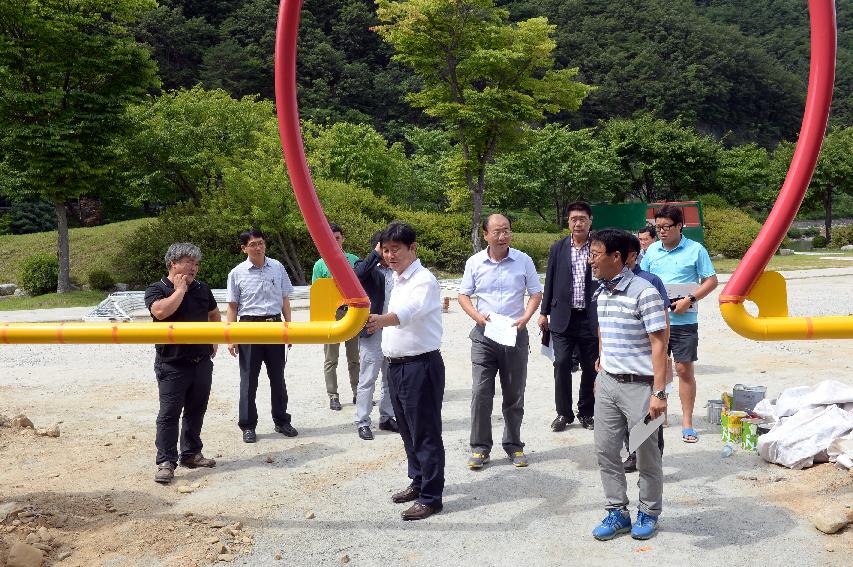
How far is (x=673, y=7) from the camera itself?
77.6 metres

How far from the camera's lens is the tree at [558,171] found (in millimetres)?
42344

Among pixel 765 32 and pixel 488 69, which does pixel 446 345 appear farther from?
pixel 765 32

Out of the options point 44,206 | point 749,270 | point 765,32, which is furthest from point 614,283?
point 765,32

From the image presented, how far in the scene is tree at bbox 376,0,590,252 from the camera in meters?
25.0

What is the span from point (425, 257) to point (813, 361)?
18034mm

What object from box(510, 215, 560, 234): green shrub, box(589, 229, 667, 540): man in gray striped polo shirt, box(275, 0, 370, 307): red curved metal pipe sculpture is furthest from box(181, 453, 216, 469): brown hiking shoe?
box(510, 215, 560, 234): green shrub

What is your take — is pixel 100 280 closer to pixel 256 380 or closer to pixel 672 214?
pixel 256 380

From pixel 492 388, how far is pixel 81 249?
25.9 m

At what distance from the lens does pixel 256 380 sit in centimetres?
668

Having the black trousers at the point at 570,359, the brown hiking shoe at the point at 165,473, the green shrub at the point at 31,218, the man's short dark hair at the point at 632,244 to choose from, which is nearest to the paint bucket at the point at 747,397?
the black trousers at the point at 570,359

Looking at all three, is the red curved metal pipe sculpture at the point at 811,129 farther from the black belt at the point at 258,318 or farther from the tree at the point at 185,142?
the tree at the point at 185,142

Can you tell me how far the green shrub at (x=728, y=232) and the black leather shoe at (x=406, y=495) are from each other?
98.8ft

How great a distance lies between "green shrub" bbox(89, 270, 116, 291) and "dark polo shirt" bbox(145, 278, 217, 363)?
18.2 meters

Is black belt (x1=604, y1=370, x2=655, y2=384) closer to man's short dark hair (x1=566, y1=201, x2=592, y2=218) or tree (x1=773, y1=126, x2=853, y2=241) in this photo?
man's short dark hair (x1=566, y1=201, x2=592, y2=218)
